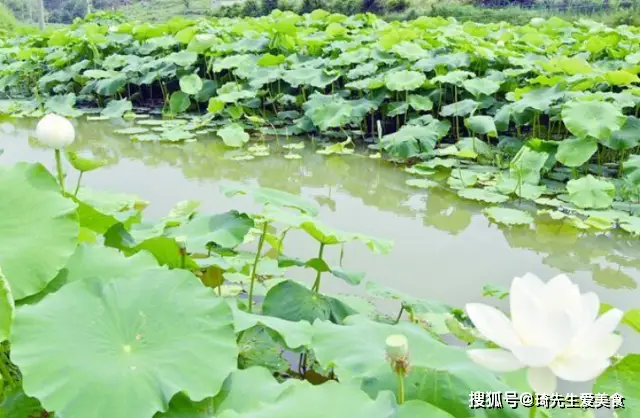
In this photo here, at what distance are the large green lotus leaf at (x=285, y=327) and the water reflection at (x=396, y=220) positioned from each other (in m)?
0.86

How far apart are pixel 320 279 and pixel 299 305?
1.45 ft

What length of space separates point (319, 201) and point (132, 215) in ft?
4.77

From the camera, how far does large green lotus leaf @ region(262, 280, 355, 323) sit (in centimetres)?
134

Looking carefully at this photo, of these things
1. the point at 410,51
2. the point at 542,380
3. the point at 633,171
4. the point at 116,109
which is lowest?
the point at 116,109

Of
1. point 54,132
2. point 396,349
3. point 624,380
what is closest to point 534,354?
point 396,349

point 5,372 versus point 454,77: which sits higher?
point 5,372

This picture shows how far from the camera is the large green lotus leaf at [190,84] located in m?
4.93

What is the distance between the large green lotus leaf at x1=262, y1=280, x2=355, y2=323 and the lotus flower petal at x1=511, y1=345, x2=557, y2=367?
820mm

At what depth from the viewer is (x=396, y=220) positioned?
269 cm

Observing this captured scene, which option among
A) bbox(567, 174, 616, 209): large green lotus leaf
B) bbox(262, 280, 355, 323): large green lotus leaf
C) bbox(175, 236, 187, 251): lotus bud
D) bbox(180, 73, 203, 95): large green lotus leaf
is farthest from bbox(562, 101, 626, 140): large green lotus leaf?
bbox(180, 73, 203, 95): large green lotus leaf

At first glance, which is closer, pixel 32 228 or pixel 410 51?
pixel 32 228

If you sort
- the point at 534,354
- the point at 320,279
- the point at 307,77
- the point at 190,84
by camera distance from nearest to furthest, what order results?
the point at 534,354 < the point at 320,279 < the point at 307,77 < the point at 190,84

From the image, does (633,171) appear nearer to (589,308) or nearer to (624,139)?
(624,139)

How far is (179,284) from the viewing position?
101cm
